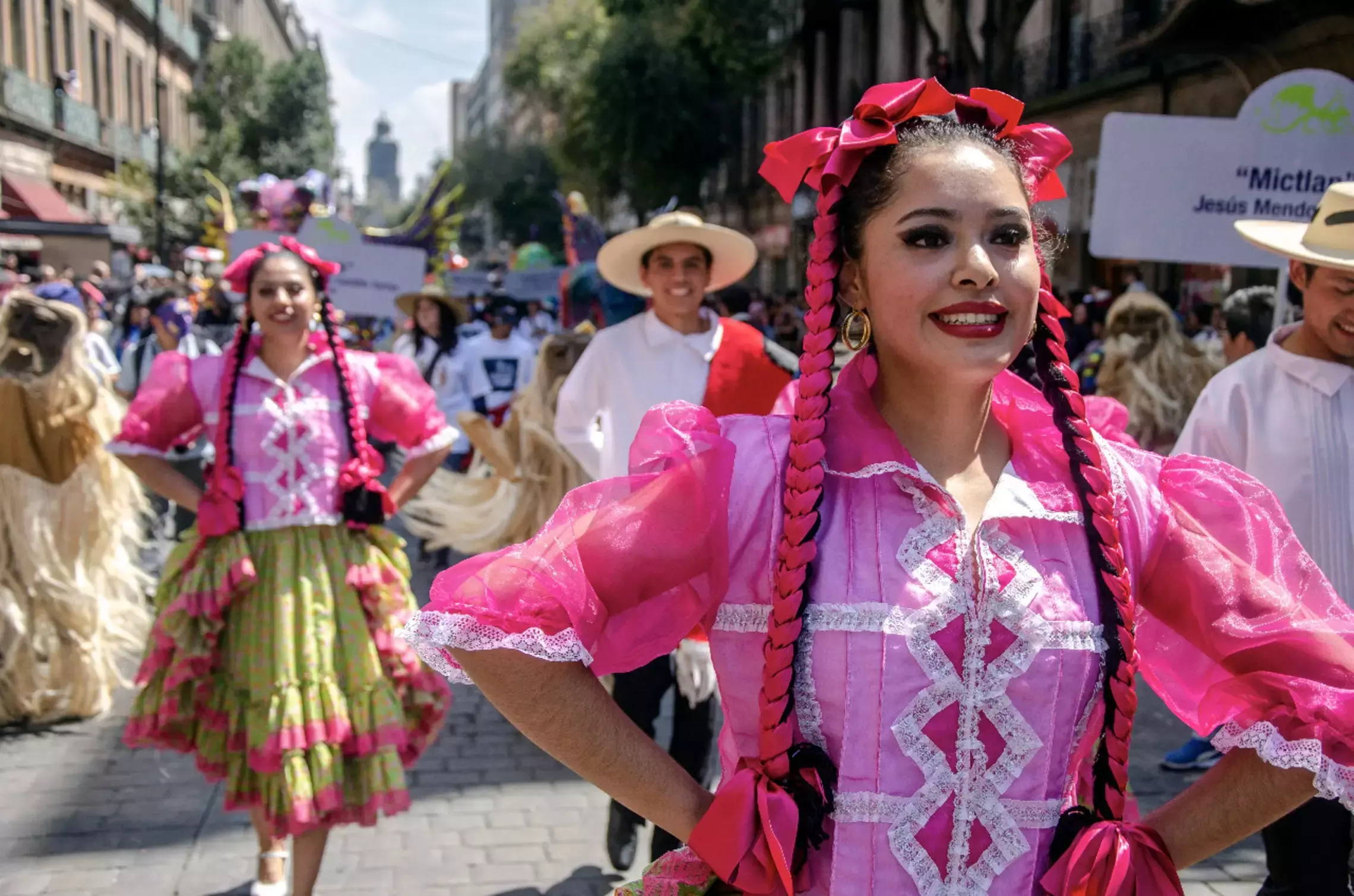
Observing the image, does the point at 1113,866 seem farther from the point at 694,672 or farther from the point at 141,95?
the point at 141,95

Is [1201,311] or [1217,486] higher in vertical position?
[1201,311]

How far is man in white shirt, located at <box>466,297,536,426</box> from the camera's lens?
928 centimetres

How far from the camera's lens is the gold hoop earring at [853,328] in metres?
1.92

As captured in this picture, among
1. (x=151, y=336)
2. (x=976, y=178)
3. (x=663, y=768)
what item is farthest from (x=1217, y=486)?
(x=151, y=336)

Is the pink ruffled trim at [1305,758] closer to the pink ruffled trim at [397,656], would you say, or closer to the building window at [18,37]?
A: the pink ruffled trim at [397,656]

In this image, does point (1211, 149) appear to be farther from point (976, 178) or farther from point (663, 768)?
point (663, 768)

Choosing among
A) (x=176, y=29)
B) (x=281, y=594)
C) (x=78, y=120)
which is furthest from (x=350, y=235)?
(x=176, y=29)

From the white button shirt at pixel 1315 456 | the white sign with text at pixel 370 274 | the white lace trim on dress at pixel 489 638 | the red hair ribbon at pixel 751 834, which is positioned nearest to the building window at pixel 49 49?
the white sign with text at pixel 370 274

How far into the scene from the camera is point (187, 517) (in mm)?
8641

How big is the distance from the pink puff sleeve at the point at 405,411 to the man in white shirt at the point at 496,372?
15.0 ft

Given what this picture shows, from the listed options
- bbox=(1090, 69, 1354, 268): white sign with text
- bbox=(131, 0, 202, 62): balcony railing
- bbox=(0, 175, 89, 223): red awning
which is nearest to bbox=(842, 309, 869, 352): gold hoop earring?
bbox=(1090, 69, 1354, 268): white sign with text

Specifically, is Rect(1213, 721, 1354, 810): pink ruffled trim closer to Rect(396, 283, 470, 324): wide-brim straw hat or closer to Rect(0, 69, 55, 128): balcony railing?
Rect(396, 283, 470, 324): wide-brim straw hat

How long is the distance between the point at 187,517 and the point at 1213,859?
6770 mm

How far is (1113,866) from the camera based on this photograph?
1705mm
